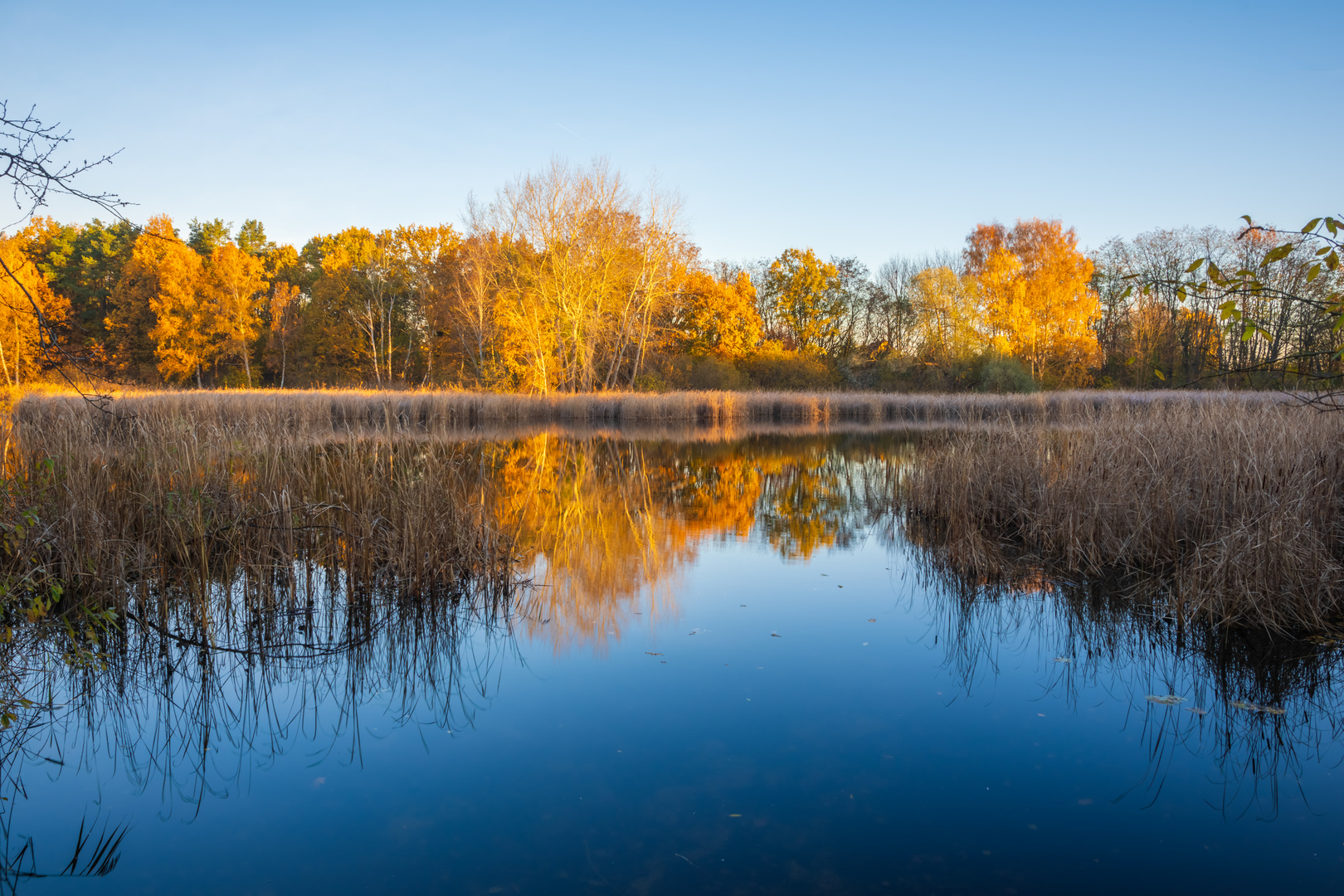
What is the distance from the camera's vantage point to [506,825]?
231 centimetres

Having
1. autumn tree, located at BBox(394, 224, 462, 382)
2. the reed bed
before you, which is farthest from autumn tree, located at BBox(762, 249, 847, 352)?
autumn tree, located at BBox(394, 224, 462, 382)

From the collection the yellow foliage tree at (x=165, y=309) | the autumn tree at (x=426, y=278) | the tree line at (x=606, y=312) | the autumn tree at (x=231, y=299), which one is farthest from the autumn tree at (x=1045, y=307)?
the yellow foliage tree at (x=165, y=309)

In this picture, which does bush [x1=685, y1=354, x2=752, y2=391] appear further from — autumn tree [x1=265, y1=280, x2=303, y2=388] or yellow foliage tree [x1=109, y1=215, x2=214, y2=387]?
yellow foliage tree [x1=109, y1=215, x2=214, y2=387]

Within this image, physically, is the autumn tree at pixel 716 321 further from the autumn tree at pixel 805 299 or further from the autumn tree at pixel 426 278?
the autumn tree at pixel 426 278

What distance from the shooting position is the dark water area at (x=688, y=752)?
2.12 metres

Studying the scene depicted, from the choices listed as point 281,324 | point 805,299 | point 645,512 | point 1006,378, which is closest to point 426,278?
point 281,324

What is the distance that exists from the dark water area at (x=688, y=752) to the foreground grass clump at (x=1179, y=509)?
31 cm

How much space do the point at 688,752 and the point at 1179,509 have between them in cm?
392

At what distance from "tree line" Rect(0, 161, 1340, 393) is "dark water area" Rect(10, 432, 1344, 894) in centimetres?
1945

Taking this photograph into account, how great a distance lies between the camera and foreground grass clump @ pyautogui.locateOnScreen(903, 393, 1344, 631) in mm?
3691

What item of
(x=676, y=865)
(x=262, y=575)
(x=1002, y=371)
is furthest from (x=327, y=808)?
(x=1002, y=371)

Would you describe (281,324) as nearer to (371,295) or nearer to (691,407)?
(371,295)

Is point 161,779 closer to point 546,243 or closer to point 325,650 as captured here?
point 325,650

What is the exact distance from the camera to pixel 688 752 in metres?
2.74
